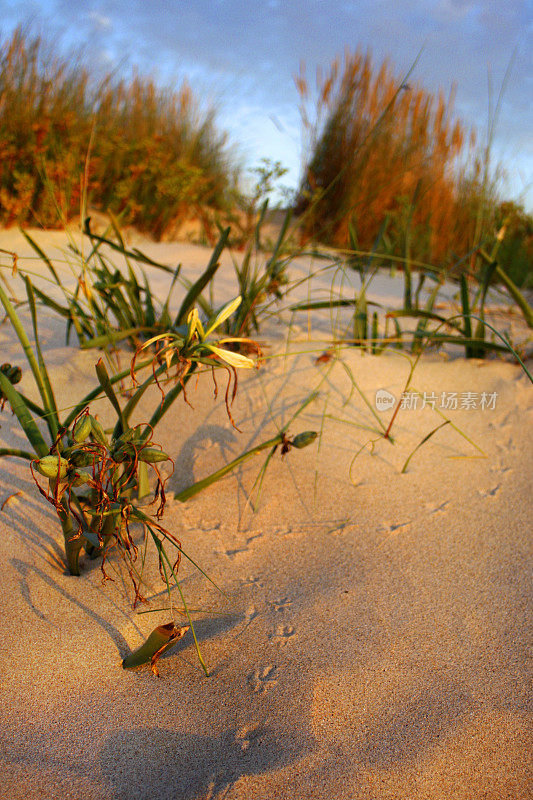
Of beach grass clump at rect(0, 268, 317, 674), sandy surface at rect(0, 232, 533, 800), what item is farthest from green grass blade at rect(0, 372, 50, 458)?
sandy surface at rect(0, 232, 533, 800)

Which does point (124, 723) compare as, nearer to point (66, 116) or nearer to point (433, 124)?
point (66, 116)

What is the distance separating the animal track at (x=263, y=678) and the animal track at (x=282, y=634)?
0.05 meters

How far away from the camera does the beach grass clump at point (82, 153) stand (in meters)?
3.56

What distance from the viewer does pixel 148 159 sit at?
13.7 feet

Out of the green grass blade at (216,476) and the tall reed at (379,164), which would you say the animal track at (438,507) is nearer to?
the green grass blade at (216,476)

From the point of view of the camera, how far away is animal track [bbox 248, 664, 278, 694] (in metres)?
0.89

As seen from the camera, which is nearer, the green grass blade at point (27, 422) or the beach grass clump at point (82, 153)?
the green grass blade at point (27, 422)

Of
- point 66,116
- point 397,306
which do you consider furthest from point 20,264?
point 397,306

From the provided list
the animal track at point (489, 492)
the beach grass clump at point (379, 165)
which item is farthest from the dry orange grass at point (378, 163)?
the animal track at point (489, 492)

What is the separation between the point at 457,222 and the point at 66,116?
145 inches

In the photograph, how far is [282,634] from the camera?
3.22 feet

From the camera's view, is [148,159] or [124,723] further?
[148,159]

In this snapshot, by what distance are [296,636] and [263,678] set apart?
0.10m

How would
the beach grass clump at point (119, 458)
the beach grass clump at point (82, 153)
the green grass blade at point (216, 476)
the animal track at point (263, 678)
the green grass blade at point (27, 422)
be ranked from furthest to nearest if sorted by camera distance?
the beach grass clump at point (82, 153) → the green grass blade at point (216, 476) → the green grass blade at point (27, 422) → the animal track at point (263, 678) → the beach grass clump at point (119, 458)
